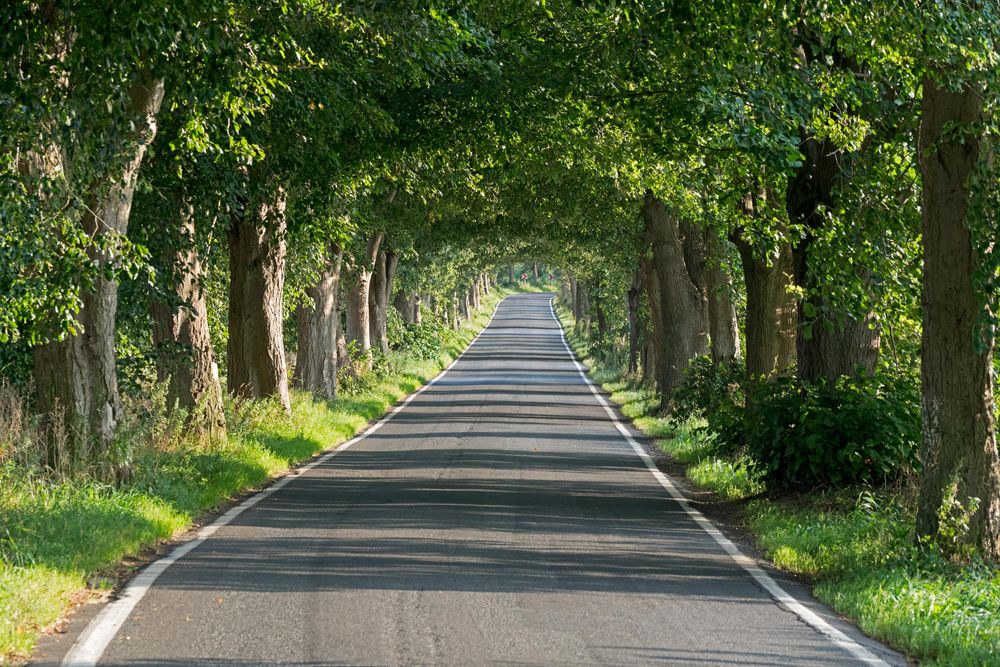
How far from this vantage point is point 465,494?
15602 mm

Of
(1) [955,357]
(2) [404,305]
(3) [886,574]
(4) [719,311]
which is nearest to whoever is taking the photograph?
(3) [886,574]

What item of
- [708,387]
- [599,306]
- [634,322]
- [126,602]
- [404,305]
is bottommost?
[126,602]

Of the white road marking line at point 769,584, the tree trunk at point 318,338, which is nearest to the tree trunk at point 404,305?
the tree trunk at point 318,338

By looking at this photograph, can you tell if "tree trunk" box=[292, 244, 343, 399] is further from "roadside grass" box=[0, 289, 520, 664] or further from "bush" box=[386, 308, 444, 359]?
"bush" box=[386, 308, 444, 359]

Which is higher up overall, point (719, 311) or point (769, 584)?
point (719, 311)

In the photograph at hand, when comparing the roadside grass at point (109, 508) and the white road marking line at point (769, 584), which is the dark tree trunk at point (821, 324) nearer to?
the white road marking line at point (769, 584)

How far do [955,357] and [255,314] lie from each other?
587 inches

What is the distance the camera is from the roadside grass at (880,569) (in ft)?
25.9

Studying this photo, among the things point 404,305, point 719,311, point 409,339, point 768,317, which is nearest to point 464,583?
point 768,317

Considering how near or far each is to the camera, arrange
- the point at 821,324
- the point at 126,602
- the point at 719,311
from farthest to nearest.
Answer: the point at 719,311, the point at 821,324, the point at 126,602

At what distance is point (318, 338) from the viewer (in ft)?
102

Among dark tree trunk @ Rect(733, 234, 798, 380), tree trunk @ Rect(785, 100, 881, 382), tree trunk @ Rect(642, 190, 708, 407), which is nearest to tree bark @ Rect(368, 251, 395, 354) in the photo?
tree trunk @ Rect(642, 190, 708, 407)

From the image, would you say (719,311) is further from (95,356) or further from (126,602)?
(126,602)

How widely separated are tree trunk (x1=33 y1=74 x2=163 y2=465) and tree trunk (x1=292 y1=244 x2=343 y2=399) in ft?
53.6
